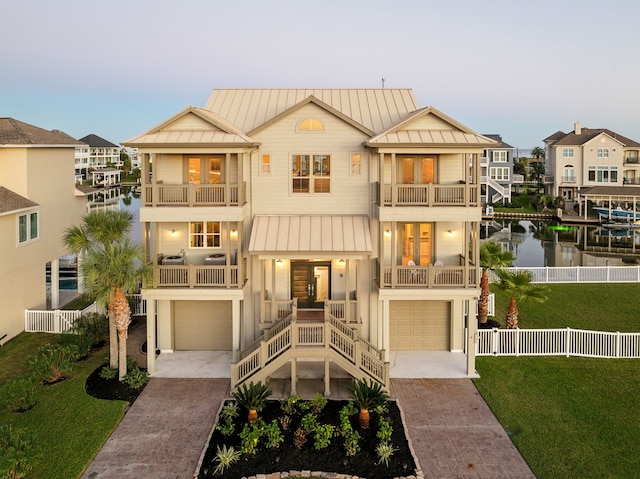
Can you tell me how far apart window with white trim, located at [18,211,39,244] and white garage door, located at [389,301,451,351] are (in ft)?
52.5

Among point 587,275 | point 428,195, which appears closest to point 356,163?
point 428,195

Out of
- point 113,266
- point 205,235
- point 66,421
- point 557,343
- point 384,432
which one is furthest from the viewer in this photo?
point 205,235

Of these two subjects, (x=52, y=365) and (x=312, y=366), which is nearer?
(x=52, y=365)

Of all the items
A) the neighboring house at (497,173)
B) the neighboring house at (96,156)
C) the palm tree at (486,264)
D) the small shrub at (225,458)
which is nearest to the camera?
the small shrub at (225,458)

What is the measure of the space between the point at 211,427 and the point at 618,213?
6450 centimetres

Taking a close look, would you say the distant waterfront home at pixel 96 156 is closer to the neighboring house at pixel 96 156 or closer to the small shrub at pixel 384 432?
the neighboring house at pixel 96 156

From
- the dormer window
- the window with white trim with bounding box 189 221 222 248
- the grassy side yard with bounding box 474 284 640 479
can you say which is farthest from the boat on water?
the window with white trim with bounding box 189 221 222 248

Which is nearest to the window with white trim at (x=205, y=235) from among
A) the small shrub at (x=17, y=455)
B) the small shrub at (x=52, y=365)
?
the small shrub at (x=52, y=365)

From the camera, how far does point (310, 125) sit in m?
18.4

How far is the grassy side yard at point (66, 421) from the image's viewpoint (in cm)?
1166

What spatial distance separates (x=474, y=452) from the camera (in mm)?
12414

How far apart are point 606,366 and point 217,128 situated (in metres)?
15.8

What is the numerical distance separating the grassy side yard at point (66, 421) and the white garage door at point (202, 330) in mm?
3070

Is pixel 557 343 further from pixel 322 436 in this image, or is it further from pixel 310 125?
pixel 310 125
